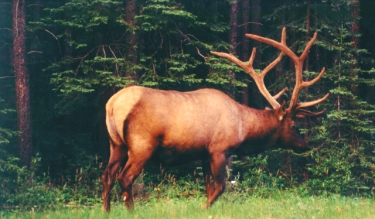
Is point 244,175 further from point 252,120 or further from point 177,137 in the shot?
point 177,137

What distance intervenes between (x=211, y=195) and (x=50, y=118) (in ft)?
23.9

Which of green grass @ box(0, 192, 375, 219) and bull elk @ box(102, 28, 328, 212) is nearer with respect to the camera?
green grass @ box(0, 192, 375, 219)

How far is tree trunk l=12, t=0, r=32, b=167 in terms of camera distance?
12.8 meters

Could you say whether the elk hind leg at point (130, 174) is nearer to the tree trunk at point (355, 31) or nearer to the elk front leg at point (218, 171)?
the elk front leg at point (218, 171)

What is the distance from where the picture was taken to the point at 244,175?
13359 mm

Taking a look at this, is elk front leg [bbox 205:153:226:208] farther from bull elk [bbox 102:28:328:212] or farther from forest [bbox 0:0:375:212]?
forest [bbox 0:0:375:212]

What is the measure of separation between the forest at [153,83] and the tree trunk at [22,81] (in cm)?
2

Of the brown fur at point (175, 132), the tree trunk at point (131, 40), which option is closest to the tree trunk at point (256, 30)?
the tree trunk at point (131, 40)

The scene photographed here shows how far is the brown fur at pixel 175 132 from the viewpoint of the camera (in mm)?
8602

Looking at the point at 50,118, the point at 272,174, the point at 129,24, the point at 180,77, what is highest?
the point at 129,24

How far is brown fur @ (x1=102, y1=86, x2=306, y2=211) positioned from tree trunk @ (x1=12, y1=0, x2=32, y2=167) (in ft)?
14.6

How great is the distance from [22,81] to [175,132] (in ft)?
17.3

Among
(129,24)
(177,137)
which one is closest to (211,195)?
(177,137)

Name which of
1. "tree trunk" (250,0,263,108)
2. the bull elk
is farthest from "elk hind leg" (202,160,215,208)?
"tree trunk" (250,0,263,108)
